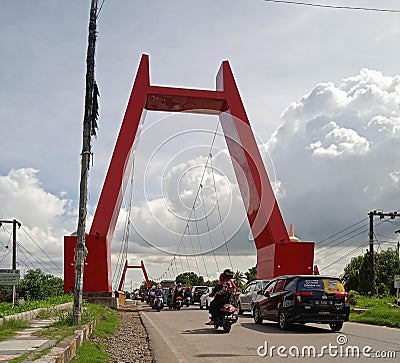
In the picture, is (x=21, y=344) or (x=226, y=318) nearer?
(x=21, y=344)

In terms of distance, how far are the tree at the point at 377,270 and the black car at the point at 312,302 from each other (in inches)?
2293

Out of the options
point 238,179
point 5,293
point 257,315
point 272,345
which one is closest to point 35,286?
point 5,293

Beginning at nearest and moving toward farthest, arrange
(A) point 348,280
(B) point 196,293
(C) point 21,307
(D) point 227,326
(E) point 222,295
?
1. (D) point 227,326
2. (E) point 222,295
3. (C) point 21,307
4. (B) point 196,293
5. (A) point 348,280

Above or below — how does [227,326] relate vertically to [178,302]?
above

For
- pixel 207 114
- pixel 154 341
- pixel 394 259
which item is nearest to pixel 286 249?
pixel 207 114

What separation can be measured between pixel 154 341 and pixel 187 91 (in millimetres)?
21095

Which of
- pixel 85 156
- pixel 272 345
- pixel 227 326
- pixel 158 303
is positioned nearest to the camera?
pixel 272 345

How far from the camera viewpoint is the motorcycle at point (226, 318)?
49.9 ft

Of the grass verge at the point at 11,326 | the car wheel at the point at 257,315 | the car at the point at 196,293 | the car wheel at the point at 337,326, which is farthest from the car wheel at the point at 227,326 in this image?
the car at the point at 196,293

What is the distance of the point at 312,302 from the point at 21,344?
7.73 metres

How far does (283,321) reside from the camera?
15.8 metres

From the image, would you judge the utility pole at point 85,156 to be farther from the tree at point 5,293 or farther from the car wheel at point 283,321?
the tree at point 5,293

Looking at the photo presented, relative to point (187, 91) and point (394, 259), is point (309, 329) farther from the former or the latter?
point (394, 259)

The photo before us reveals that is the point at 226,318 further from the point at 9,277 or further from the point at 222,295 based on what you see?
the point at 9,277
